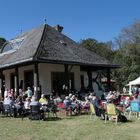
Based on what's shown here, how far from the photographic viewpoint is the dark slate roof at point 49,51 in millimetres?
21506

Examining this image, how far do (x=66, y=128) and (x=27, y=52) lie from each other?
34.2 ft

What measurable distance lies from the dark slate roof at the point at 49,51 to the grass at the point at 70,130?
685cm

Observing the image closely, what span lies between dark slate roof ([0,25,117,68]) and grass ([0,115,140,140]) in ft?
22.5

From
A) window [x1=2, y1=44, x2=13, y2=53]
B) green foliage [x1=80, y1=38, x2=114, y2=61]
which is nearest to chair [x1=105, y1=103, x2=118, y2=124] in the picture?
window [x1=2, y1=44, x2=13, y2=53]

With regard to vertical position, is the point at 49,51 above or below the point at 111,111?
above

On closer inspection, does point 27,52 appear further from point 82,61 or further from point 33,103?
point 33,103

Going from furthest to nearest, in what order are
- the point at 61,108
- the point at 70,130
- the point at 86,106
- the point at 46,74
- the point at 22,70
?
the point at 22,70, the point at 46,74, the point at 61,108, the point at 86,106, the point at 70,130

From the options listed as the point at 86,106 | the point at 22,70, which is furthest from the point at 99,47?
the point at 86,106

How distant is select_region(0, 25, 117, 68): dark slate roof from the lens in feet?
70.6

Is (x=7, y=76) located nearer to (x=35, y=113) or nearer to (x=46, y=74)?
(x=46, y=74)

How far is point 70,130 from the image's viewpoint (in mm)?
12406

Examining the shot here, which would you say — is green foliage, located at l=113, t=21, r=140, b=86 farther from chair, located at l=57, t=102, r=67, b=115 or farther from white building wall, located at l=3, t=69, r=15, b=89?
chair, located at l=57, t=102, r=67, b=115

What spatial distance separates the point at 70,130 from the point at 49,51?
10614 millimetres

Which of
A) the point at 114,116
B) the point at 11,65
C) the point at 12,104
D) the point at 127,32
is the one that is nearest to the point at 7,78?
the point at 11,65
